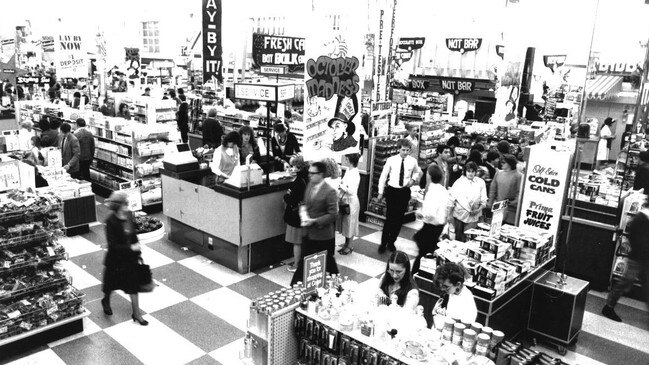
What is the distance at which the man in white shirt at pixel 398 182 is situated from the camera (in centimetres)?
724

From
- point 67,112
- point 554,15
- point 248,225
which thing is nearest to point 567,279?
point 248,225

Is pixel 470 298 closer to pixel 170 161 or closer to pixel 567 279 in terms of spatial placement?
pixel 567 279

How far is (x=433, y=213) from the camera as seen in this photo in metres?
6.20

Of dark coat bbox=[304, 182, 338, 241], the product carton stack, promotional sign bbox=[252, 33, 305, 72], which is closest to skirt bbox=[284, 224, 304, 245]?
dark coat bbox=[304, 182, 338, 241]

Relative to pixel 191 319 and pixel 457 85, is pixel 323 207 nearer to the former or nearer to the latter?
pixel 191 319

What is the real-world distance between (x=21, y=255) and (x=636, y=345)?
6408 millimetres

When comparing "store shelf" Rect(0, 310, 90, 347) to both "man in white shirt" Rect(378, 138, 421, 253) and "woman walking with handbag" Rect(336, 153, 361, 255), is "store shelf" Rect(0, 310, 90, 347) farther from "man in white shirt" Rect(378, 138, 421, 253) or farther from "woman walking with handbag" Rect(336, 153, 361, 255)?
"man in white shirt" Rect(378, 138, 421, 253)

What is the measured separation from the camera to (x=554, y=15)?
62.1 feet

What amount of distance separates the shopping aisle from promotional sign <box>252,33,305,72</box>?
5707 mm

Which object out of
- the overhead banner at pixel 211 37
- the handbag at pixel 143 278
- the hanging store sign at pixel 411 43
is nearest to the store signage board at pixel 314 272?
the handbag at pixel 143 278

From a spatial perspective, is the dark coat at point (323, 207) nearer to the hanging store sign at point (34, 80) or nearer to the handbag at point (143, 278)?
the handbag at point (143, 278)

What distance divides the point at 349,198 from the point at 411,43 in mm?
14304

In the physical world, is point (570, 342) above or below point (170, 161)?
below

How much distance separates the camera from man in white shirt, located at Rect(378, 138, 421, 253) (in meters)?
7.24
